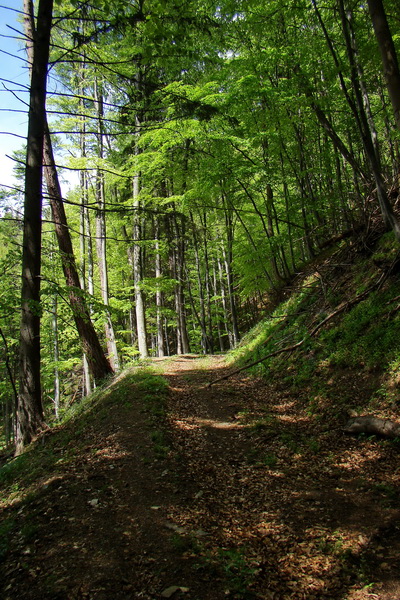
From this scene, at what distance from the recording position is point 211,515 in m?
3.64

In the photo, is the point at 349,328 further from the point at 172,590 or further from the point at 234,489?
the point at 172,590

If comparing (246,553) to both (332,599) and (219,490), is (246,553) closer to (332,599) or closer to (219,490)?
(332,599)

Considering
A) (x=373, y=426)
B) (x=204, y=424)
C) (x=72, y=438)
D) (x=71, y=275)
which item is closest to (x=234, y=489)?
(x=373, y=426)

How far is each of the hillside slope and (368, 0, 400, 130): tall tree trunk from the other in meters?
2.85

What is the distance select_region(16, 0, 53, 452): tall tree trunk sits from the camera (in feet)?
18.1

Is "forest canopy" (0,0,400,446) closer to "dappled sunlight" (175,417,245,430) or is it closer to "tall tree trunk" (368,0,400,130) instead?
"tall tree trunk" (368,0,400,130)

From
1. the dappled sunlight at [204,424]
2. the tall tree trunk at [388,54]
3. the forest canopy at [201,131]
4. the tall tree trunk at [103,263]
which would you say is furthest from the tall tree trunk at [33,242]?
the tall tree trunk at [103,263]

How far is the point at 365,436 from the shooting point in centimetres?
474

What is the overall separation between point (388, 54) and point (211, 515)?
19.7 ft

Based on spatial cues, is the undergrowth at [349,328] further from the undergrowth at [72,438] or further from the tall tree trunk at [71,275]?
the tall tree trunk at [71,275]

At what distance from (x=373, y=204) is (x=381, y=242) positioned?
883 millimetres

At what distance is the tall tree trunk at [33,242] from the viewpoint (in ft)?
18.1

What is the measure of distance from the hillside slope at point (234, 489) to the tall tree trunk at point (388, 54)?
9.34 feet

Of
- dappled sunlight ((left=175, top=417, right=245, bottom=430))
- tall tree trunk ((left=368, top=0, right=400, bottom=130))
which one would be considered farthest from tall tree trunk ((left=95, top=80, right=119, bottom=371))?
tall tree trunk ((left=368, top=0, right=400, bottom=130))
